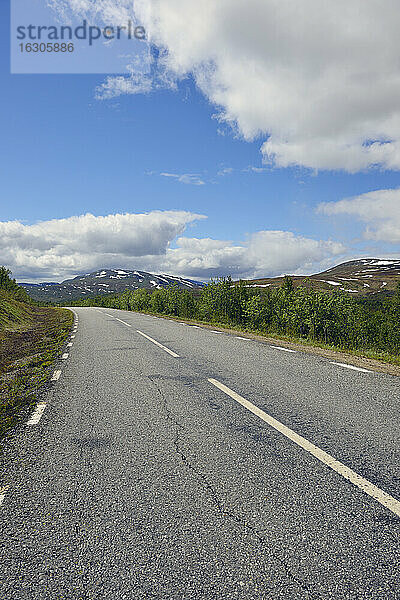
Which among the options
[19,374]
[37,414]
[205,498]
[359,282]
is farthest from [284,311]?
[359,282]

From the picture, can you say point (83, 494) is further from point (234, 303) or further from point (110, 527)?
point (234, 303)

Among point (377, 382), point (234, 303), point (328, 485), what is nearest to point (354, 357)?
point (377, 382)

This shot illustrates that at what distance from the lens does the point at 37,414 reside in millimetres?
5113

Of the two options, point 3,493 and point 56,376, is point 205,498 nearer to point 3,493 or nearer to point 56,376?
point 3,493

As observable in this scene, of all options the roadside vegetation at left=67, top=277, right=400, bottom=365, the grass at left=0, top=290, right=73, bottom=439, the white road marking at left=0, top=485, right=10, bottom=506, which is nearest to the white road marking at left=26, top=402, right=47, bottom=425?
the grass at left=0, top=290, right=73, bottom=439

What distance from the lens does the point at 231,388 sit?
6207 mm

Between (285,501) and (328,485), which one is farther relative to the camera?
(328,485)

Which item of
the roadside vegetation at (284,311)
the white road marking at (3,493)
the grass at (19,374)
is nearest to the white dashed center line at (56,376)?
the grass at (19,374)

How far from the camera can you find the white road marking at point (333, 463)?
2.75 meters

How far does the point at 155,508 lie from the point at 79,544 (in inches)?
24.5

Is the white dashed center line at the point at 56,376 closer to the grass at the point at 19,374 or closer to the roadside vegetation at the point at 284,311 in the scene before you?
the grass at the point at 19,374

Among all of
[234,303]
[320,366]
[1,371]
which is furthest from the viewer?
[234,303]

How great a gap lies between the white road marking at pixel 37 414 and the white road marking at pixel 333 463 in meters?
3.04

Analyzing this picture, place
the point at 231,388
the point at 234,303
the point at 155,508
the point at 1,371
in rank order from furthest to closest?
the point at 234,303 → the point at 1,371 → the point at 231,388 → the point at 155,508
